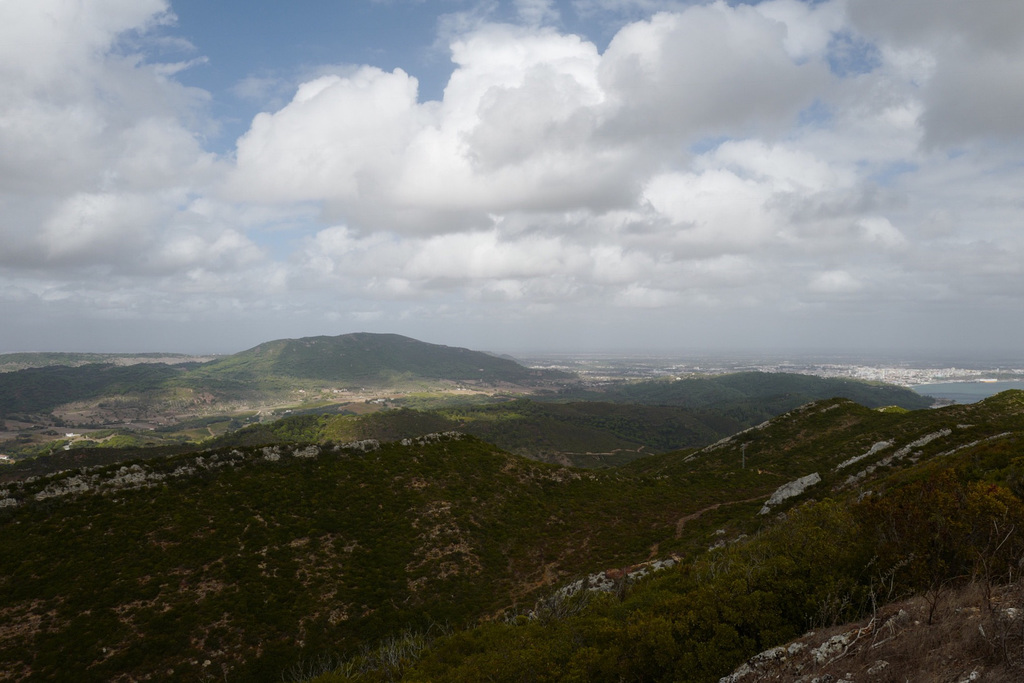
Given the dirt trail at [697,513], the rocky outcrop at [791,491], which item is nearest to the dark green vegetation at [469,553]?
the dirt trail at [697,513]

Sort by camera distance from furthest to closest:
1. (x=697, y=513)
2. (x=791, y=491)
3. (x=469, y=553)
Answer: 1. (x=697, y=513)
2. (x=791, y=491)
3. (x=469, y=553)

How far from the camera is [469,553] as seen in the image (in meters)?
41.3

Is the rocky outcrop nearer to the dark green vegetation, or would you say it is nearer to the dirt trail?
the dark green vegetation

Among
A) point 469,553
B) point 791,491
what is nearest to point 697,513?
point 791,491

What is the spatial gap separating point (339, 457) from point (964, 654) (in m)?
55.6

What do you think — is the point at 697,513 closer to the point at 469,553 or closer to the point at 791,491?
the point at 791,491

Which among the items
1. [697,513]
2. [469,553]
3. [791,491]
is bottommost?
[469,553]

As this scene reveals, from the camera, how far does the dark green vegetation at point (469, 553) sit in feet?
50.4

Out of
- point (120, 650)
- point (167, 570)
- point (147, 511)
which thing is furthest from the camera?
point (147, 511)

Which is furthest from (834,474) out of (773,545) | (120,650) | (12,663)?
(12,663)

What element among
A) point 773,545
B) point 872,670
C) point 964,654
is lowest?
point 773,545

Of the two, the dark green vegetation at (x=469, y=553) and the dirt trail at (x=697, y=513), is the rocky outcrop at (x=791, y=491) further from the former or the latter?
the dirt trail at (x=697, y=513)

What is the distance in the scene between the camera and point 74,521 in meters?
35.5

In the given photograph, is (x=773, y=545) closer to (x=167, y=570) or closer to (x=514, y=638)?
(x=514, y=638)
